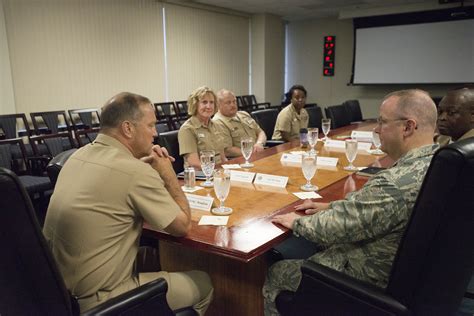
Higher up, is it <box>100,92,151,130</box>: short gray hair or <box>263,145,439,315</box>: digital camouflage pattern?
<box>100,92,151,130</box>: short gray hair

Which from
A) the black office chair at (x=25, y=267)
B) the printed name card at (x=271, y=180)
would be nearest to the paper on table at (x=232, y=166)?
the printed name card at (x=271, y=180)

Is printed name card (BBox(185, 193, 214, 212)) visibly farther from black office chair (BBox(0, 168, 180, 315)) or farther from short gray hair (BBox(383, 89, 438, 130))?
short gray hair (BBox(383, 89, 438, 130))

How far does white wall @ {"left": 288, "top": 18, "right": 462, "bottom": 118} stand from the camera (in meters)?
9.27

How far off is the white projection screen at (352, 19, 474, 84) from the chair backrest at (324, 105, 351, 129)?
3.65 meters

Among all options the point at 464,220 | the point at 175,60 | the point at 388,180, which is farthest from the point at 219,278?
the point at 175,60

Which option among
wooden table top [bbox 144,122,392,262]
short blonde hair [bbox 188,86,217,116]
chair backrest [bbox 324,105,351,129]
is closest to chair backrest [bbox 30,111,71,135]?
short blonde hair [bbox 188,86,217,116]

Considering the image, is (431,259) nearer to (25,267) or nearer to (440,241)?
(440,241)

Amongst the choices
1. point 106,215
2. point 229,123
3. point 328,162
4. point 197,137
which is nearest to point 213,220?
point 106,215

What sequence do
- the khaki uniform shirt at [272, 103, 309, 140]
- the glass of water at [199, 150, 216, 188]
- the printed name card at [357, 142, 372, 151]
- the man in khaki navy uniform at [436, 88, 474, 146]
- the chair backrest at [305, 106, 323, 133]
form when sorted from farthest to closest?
the chair backrest at [305, 106, 323, 133] → the khaki uniform shirt at [272, 103, 309, 140] → the printed name card at [357, 142, 372, 151] → the man in khaki navy uniform at [436, 88, 474, 146] → the glass of water at [199, 150, 216, 188]

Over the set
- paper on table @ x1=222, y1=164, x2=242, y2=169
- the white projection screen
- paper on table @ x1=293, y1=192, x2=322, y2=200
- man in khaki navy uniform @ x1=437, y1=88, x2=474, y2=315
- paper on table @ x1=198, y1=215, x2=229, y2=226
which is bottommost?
paper on table @ x1=198, y1=215, x2=229, y2=226

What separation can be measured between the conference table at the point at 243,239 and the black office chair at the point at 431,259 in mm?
259

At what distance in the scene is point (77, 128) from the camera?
5910 millimetres

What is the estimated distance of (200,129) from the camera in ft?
9.76

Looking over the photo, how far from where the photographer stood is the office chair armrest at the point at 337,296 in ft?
3.79
